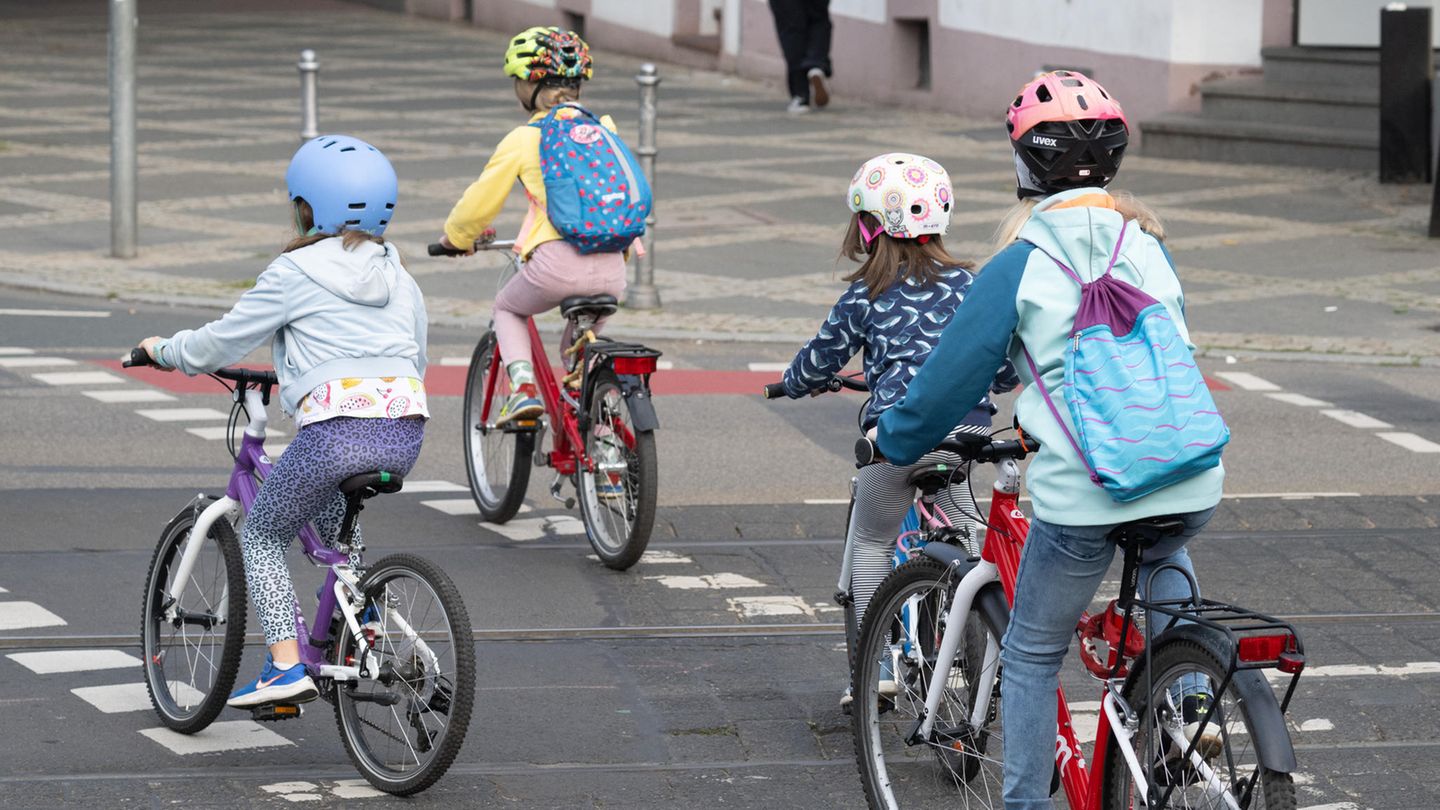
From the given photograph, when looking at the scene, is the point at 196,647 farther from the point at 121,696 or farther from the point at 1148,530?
the point at 1148,530

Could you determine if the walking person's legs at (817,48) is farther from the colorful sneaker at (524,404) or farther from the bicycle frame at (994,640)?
the bicycle frame at (994,640)

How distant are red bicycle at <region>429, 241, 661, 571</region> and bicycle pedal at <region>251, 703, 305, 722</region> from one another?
2.10m

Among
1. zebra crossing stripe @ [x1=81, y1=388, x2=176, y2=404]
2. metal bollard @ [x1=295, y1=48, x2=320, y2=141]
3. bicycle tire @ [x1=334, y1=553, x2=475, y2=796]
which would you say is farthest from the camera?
metal bollard @ [x1=295, y1=48, x2=320, y2=141]

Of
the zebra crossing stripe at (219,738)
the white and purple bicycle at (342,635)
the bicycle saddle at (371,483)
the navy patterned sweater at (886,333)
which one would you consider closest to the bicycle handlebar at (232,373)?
the white and purple bicycle at (342,635)

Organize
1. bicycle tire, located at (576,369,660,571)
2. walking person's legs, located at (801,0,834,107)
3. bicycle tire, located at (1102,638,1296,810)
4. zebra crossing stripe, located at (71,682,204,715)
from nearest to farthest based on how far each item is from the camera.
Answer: bicycle tire, located at (1102,638,1296,810) → zebra crossing stripe, located at (71,682,204,715) → bicycle tire, located at (576,369,660,571) → walking person's legs, located at (801,0,834,107)

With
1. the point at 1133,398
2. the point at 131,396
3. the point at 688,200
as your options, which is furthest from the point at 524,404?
the point at 688,200

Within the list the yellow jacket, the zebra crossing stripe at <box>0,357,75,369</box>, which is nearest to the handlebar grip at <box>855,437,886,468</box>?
the yellow jacket

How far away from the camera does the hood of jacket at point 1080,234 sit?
163 inches

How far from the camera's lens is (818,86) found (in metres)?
24.8

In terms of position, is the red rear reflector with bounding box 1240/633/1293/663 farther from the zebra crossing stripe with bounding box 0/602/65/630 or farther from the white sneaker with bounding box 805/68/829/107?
the white sneaker with bounding box 805/68/829/107

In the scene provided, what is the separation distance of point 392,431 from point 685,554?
280cm

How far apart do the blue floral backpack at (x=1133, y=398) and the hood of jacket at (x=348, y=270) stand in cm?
207

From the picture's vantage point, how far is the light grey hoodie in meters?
5.48

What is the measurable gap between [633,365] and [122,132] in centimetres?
852
